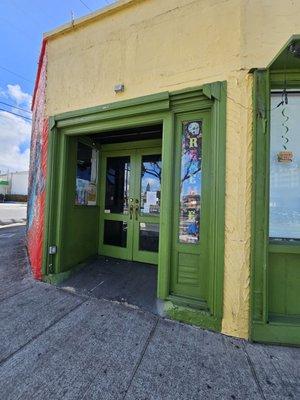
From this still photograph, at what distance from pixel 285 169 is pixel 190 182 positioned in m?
1.14

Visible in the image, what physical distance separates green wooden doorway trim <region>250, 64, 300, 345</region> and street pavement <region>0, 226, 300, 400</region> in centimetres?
27

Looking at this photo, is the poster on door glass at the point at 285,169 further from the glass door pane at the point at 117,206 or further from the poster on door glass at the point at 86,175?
the poster on door glass at the point at 86,175

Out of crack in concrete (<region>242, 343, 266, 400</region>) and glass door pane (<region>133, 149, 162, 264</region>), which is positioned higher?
glass door pane (<region>133, 149, 162, 264</region>)

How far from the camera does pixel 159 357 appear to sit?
2.37 meters

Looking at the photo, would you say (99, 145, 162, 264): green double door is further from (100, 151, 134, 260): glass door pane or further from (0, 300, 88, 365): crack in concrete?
(0, 300, 88, 365): crack in concrete

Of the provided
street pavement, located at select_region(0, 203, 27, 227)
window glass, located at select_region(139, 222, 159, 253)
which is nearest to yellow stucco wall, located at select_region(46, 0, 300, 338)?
window glass, located at select_region(139, 222, 159, 253)

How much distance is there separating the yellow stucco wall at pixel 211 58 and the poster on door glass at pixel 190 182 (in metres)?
0.45

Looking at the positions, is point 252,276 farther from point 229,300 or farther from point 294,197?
point 294,197

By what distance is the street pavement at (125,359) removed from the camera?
196 cm

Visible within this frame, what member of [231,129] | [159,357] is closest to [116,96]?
[231,129]

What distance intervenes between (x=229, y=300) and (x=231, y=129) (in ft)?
6.58

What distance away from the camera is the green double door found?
4867mm

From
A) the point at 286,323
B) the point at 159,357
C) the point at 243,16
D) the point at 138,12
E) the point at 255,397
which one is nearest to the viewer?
the point at 255,397

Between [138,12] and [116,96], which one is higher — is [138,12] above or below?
above
